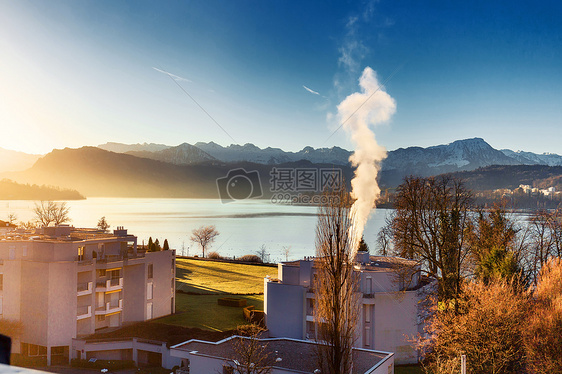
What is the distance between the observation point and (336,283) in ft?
61.5

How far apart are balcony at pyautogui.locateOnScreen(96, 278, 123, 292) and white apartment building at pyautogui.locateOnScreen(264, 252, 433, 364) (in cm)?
1201

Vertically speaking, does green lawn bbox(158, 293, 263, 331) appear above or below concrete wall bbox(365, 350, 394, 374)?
below

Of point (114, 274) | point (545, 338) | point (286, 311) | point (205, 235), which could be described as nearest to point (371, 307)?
point (286, 311)

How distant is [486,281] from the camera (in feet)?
92.4

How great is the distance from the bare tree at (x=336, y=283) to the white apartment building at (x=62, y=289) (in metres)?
18.9

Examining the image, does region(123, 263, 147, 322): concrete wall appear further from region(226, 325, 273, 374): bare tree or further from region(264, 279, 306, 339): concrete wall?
region(226, 325, 273, 374): bare tree

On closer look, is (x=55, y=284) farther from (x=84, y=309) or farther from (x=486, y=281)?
(x=486, y=281)

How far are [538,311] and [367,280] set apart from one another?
9866mm

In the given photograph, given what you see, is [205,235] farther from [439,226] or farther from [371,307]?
[371,307]

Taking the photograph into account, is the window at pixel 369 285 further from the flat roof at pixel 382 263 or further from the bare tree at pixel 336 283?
the bare tree at pixel 336 283

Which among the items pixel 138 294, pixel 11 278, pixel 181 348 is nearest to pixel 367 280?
pixel 181 348

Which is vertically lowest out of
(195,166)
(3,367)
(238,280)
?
(238,280)

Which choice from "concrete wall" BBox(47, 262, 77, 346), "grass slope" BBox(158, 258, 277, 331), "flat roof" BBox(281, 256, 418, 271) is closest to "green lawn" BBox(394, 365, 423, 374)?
"flat roof" BBox(281, 256, 418, 271)

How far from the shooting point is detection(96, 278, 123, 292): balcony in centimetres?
3053
